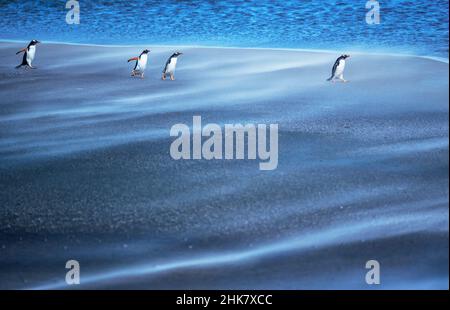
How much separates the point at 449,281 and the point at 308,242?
16.1 inches

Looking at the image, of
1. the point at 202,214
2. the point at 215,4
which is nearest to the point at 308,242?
the point at 202,214

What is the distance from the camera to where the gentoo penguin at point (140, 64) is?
2.64m

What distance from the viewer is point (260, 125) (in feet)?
7.89

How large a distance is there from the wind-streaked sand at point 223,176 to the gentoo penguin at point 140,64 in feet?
0.09

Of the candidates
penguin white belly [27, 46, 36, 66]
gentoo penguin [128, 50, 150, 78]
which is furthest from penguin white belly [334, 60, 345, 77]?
penguin white belly [27, 46, 36, 66]

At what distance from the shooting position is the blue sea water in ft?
8.01

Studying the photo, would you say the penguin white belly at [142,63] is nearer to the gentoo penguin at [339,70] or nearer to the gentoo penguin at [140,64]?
the gentoo penguin at [140,64]

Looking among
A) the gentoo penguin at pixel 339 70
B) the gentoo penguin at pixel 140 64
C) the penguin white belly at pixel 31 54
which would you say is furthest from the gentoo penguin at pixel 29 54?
the gentoo penguin at pixel 339 70

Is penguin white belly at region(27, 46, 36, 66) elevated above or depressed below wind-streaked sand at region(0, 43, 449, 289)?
→ above

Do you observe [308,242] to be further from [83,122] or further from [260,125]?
[83,122]

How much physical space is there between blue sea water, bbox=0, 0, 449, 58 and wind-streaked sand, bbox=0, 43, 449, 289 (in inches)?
2.1

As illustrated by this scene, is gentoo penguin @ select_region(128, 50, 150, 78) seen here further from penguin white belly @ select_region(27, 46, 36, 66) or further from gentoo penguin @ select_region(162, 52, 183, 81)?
penguin white belly @ select_region(27, 46, 36, 66)

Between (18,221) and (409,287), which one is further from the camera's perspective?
(18,221)

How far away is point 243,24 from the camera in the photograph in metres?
2.60
